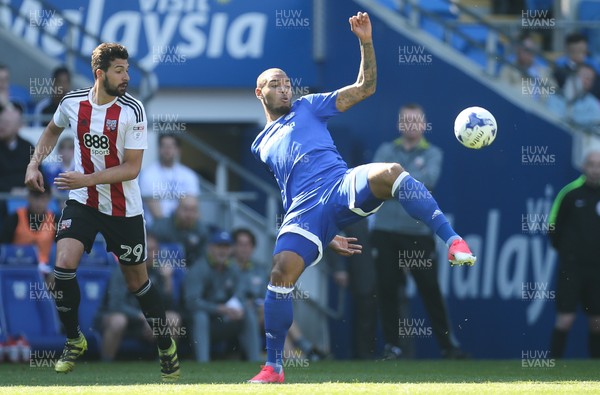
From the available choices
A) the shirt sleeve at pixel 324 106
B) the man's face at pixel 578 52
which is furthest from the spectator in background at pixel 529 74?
the shirt sleeve at pixel 324 106

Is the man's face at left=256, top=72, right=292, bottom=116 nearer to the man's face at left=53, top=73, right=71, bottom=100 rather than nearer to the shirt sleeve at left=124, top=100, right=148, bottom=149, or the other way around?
the shirt sleeve at left=124, top=100, right=148, bottom=149

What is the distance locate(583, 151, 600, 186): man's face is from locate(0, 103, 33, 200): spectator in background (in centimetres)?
570

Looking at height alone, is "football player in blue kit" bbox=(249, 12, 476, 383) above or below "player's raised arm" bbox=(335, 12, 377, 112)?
below

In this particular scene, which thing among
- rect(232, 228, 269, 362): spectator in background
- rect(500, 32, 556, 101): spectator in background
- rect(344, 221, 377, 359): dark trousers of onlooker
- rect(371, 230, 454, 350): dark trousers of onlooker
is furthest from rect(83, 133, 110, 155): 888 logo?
rect(500, 32, 556, 101): spectator in background

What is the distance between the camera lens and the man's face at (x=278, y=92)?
10008mm

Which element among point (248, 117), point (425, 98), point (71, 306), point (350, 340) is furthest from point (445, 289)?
point (71, 306)

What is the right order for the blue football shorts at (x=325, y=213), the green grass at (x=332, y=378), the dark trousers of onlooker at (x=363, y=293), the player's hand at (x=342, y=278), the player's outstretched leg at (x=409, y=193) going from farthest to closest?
the player's hand at (x=342, y=278) → the dark trousers of onlooker at (x=363, y=293) → the blue football shorts at (x=325, y=213) → the player's outstretched leg at (x=409, y=193) → the green grass at (x=332, y=378)

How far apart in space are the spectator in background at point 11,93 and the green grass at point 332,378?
10.4ft

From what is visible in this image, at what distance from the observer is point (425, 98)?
15.9m

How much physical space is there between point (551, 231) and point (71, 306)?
6.08 m

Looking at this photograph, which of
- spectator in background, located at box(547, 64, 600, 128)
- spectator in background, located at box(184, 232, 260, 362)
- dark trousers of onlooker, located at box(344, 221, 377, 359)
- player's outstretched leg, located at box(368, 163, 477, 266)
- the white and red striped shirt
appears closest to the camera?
player's outstretched leg, located at box(368, 163, 477, 266)

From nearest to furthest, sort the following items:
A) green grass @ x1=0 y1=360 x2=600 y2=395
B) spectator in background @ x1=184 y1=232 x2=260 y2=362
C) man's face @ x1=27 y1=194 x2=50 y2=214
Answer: green grass @ x1=0 y1=360 x2=600 y2=395
man's face @ x1=27 y1=194 x2=50 y2=214
spectator in background @ x1=184 y1=232 x2=260 y2=362

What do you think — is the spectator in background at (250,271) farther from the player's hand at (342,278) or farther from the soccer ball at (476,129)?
the soccer ball at (476,129)

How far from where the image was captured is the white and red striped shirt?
10109 millimetres
